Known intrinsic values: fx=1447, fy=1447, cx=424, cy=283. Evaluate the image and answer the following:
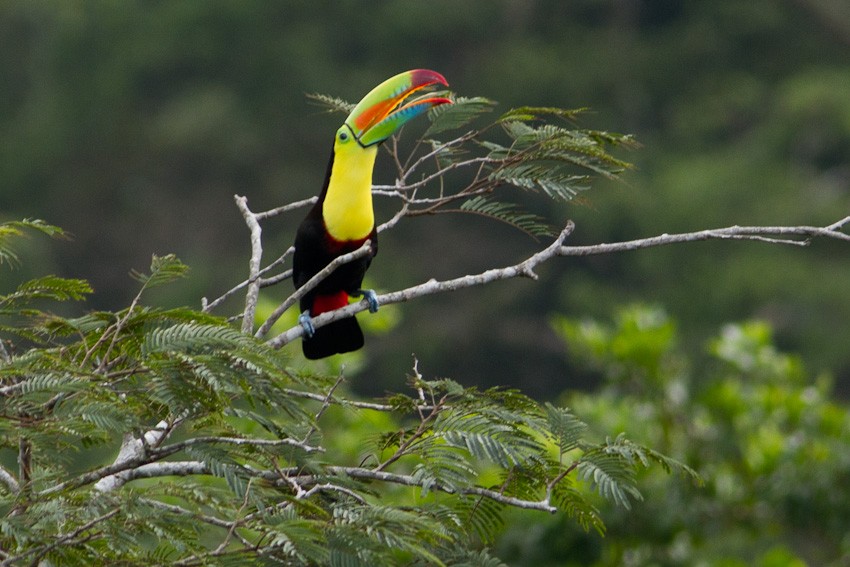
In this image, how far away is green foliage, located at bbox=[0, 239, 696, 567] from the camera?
225 cm

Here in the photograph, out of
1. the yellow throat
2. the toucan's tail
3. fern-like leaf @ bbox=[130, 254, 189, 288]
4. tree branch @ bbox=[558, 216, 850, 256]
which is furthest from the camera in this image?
the toucan's tail

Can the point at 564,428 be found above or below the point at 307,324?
above

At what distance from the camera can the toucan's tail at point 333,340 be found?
14.6 ft

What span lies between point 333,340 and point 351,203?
1.95ft

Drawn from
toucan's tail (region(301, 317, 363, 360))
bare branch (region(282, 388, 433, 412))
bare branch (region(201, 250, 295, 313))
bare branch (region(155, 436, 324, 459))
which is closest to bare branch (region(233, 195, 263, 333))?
bare branch (region(201, 250, 295, 313))

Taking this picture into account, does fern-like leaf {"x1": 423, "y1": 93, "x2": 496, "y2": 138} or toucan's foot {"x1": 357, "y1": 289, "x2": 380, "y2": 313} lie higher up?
fern-like leaf {"x1": 423, "y1": 93, "x2": 496, "y2": 138}

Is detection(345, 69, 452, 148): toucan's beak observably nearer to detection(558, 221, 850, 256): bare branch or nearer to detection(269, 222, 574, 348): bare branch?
detection(269, 222, 574, 348): bare branch

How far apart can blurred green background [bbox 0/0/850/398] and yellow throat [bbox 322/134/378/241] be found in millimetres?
15305

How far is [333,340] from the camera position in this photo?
176 inches

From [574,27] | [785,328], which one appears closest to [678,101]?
[574,27]

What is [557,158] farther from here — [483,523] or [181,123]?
[181,123]

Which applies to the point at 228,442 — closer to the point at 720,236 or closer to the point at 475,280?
the point at 475,280

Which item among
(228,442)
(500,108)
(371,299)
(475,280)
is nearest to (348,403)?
(228,442)

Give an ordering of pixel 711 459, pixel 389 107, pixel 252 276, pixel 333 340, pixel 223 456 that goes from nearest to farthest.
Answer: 1. pixel 223 456
2. pixel 252 276
3. pixel 389 107
4. pixel 333 340
5. pixel 711 459
